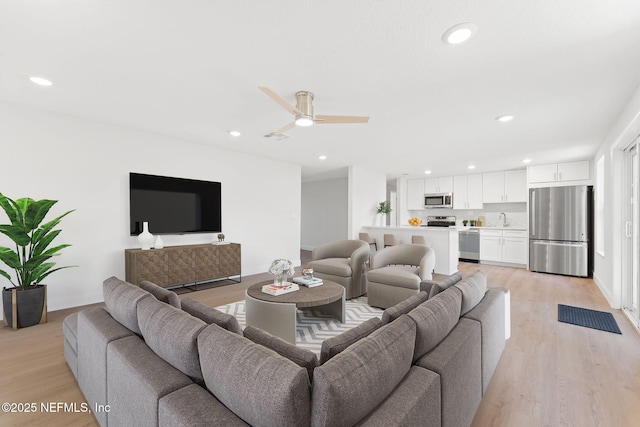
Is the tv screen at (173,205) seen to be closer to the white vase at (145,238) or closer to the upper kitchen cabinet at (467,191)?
the white vase at (145,238)

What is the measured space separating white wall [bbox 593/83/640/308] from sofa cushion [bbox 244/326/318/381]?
3881 millimetres

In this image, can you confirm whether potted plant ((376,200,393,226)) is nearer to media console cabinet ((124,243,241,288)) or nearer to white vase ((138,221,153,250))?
media console cabinet ((124,243,241,288))

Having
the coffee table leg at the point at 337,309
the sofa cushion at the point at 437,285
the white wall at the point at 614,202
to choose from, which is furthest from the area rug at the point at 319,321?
the white wall at the point at 614,202

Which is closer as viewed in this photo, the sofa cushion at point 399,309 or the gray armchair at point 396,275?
the sofa cushion at point 399,309

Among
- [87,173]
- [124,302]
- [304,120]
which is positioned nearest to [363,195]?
[304,120]

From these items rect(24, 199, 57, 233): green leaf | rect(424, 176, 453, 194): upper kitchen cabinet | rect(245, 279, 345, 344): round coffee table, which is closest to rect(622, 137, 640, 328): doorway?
rect(245, 279, 345, 344): round coffee table

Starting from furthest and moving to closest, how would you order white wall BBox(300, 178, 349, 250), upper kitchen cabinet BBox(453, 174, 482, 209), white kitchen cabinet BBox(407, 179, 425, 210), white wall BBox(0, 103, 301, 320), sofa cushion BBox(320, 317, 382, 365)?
white wall BBox(300, 178, 349, 250)
white kitchen cabinet BBox(407, 179, 425, 210)
upper kitchen cabinet BBox(453, 174, 482, 209)
white wall BBox(0, 103, 301, 320)
sofa cushion BBox(320, 317, 382, 365)

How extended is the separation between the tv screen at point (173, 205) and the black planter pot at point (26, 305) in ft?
4.07

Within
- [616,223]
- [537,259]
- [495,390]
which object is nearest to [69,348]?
[495,390]

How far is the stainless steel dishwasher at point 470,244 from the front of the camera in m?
7.20

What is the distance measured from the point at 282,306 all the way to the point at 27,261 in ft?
9.08

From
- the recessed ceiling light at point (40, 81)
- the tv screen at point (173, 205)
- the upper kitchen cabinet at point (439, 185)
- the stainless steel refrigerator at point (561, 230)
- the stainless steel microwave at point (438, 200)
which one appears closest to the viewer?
the recessed ceiling light at point (40, 81)

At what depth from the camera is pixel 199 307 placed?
Result: 1620 mm

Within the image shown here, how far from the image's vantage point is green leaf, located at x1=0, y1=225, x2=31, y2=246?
9.39 ft
